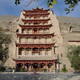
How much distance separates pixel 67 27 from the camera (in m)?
71.6

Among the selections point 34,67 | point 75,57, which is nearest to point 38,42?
point 34,67

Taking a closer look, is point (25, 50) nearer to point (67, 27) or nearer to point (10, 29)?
point (10, 29)

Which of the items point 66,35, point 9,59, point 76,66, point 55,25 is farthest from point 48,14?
point 76,66

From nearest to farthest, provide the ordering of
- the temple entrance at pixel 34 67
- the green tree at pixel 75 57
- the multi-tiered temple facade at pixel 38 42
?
the green tree at pixel 75 57 < the multi-tiered temple facade at pixel 38 42 < the temple entrance at pixel 34 67

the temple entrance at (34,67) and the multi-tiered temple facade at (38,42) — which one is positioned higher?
the multi-tiered temple facade at (38,42)

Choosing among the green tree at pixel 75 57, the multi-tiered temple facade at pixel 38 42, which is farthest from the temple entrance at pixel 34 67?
the green tree at pixel 75 57

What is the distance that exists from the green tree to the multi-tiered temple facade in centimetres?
366

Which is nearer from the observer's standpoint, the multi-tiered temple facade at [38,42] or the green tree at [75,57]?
the green tree at [75,57]

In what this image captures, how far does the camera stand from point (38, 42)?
2527 inches

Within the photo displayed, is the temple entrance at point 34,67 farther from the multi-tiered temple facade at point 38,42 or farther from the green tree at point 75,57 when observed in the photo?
the green tree at point 75,57

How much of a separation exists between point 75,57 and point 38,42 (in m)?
14.9

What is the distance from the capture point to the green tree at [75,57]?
50562mm

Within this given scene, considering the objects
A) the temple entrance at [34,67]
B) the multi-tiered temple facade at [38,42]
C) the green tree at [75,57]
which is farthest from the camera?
the temple entrance at [34,67]

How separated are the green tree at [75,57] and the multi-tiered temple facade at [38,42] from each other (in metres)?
3.66
